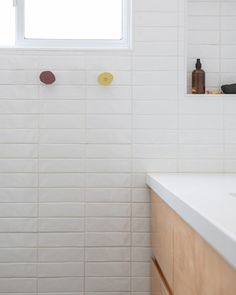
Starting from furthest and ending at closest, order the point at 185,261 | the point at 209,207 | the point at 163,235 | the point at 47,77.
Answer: the point at 47,77 → the point at 163,235 → the point at 185,261 → the point at 209,207

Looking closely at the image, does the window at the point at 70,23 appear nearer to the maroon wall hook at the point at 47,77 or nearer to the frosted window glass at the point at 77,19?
the frosted window glass at the point at 77,19

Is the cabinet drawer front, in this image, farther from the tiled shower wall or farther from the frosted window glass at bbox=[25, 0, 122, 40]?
the frosted window glass at bbox=[25, 0, 122, 40]

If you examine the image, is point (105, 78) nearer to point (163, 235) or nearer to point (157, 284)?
point (163, 235)

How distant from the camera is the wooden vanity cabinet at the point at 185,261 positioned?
770mm

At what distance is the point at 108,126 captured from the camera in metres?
1.97

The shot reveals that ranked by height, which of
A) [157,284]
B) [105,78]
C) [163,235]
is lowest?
[157,284]

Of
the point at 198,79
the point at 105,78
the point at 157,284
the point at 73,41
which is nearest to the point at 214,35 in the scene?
the point at 198,79

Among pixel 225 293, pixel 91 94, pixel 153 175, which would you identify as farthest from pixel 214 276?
pixel 91 94

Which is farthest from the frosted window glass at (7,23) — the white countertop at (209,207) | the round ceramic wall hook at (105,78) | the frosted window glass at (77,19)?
the white countertop at (209,207)

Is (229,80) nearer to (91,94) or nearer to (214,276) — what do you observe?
(91,94)

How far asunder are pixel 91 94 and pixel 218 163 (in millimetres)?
769

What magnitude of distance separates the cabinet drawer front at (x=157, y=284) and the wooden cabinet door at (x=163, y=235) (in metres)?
0.05

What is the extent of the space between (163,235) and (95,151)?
0.63 meters

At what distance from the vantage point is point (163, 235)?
1540mm
